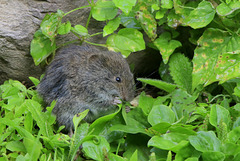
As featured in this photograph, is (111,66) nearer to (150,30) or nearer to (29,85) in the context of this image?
(150,30)

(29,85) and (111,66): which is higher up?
(111,66)

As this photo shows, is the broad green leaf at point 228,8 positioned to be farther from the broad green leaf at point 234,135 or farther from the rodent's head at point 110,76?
the broad green leaf at point 234,135

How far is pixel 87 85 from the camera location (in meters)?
3.97


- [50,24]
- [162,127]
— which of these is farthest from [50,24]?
[162,127]

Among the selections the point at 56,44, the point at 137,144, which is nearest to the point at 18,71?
the point at 56,44

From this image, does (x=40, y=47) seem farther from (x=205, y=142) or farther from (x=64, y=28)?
(x=205, y=142)

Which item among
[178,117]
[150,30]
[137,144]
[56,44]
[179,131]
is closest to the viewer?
[179,131]

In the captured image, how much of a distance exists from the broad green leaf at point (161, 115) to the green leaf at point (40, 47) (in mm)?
1603

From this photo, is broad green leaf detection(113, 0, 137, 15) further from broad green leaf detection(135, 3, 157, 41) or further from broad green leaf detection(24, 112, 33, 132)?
broad green leaf detection(24, 112, 33, 132)

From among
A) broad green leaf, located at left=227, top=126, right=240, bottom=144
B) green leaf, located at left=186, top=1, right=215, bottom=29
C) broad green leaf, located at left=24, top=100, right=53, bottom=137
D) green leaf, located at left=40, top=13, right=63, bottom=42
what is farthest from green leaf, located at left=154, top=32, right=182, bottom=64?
broad green leaf, located at left=24, top=100, right=53, bottom=137

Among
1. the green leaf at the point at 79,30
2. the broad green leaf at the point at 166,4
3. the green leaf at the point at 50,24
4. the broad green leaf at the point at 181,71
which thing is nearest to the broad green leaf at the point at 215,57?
the broad green leaf at the point at 181,71

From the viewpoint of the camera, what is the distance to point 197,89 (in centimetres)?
431

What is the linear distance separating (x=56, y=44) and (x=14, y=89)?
2.79 feet

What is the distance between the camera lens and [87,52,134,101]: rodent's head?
13.0 feet
